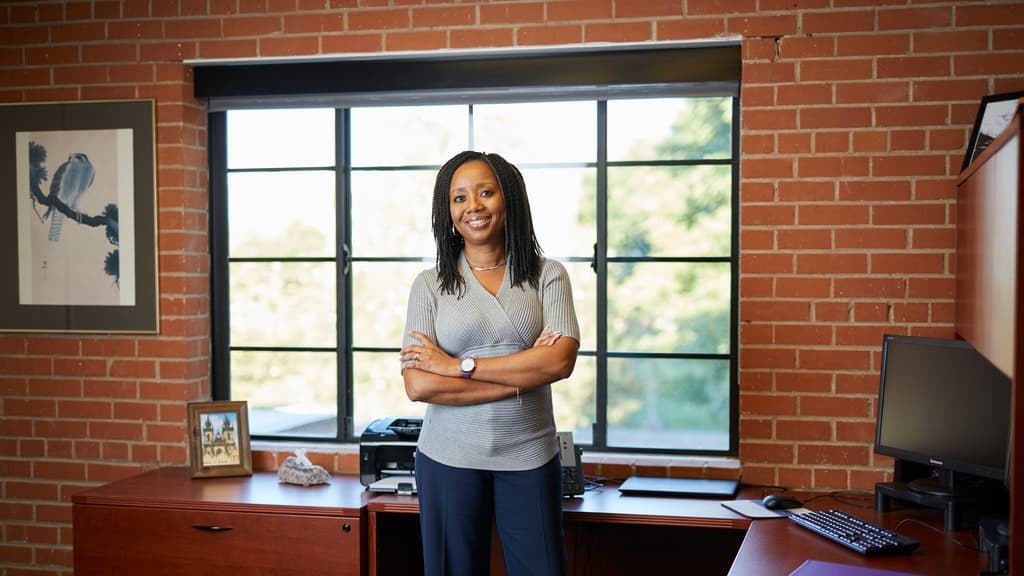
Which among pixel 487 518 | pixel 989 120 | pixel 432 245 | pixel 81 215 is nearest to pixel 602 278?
pixel 432 245

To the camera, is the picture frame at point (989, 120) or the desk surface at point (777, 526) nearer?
the desk surface at point (777, 526)

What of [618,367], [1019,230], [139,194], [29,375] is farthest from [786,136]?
[29,375]

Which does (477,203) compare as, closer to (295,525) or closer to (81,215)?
(295,525)

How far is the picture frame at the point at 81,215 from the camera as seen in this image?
385 centimetres

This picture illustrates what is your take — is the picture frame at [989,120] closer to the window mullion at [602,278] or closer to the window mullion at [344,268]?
the window mullion at [602,278]

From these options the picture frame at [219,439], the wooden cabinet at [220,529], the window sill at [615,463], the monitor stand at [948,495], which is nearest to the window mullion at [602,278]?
the window sill at [615,463]

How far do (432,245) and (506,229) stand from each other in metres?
1.00

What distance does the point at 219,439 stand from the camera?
371cm

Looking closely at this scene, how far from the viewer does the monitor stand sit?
2754 mm

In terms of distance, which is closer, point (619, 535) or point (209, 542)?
point (209, 542)

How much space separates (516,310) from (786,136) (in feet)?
4.06

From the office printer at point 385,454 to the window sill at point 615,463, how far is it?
331 mm

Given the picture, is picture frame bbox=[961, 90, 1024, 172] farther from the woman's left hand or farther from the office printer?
the office printer

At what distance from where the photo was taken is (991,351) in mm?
1913
